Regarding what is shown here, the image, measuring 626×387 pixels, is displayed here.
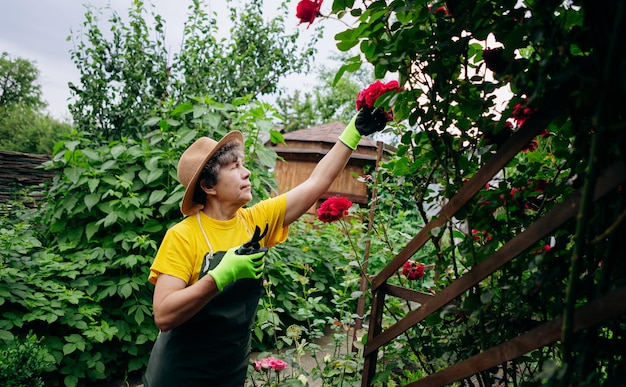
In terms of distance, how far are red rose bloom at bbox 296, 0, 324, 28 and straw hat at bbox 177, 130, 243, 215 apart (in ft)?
2.47

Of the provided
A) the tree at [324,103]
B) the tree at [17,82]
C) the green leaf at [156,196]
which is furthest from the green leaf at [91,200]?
the tree at [17,82]

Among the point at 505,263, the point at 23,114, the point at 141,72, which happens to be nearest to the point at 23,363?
the point at 505,263

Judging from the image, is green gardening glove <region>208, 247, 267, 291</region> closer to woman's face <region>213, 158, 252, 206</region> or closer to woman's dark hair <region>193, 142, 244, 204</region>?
woman's face <region>213, 158, 252, 206</region>

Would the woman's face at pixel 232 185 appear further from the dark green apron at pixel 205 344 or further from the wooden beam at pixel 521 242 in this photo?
the wooden beam at pixel 521 242

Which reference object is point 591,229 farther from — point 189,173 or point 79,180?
point 79,180

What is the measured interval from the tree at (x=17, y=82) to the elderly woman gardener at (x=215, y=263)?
52984 millimetres

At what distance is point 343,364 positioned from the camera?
82.0 inches

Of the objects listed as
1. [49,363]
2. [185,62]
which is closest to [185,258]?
[49,363]

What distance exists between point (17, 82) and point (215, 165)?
5617 centimetres

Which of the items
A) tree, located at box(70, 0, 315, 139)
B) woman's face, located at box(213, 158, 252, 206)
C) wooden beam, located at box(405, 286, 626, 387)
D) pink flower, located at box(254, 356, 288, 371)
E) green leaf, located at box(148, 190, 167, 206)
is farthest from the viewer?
tree, located at box(70, 0, 315, 139)

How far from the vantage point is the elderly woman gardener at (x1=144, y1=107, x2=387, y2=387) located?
1.53 metres

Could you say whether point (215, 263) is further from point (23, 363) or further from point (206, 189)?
point (23, 363)

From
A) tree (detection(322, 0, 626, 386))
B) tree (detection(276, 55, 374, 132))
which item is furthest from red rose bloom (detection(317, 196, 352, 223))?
tree (detection(276, 55, 374, 132))

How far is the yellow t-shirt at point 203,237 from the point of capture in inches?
64.9
